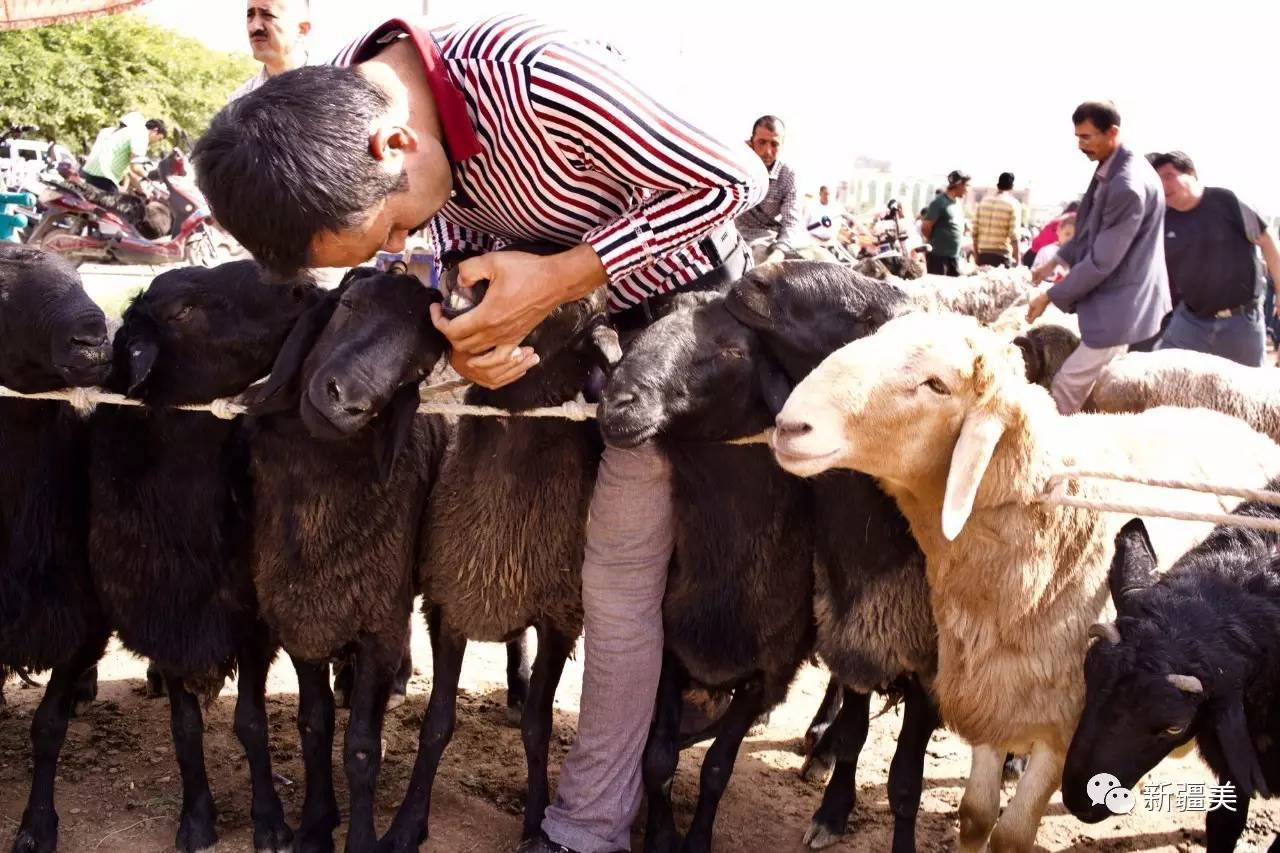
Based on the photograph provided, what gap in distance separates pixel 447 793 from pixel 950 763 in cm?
234

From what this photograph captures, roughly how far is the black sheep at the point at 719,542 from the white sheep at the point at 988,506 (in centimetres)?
51

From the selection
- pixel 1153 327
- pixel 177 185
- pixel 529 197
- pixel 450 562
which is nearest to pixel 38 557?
pixel 450 562

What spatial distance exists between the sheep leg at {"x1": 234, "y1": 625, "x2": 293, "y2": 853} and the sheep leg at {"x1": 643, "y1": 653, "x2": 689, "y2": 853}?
1326 millimetres

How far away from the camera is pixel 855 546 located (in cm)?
382

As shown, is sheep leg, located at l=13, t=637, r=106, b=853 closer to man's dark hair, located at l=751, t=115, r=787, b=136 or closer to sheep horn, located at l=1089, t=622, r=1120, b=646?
sheep horn, located at l=1089, t=622, r=1120, b=646

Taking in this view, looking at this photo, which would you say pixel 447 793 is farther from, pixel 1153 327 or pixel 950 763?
pixel 1153 327

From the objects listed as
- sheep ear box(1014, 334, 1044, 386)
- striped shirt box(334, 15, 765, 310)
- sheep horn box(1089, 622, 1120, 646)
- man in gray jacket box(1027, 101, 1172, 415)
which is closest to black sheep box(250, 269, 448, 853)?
striped shirt box(334, 15, 765, 310)

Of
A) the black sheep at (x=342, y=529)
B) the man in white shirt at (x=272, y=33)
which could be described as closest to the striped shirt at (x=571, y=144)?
the black sheep at (x=342, y=529)

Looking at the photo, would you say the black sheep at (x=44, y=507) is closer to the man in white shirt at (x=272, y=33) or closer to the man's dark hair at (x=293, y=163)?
the man's dark hair at (x=293, y=163)

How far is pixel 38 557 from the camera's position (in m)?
4.04

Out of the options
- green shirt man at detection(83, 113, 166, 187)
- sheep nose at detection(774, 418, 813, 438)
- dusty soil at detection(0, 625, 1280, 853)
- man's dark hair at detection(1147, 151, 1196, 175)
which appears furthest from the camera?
green shirt man at detection(83, 113, 166, 187)

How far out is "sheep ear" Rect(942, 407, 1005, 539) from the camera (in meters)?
3.08

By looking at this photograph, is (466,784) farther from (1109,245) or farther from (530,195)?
(1109,245)

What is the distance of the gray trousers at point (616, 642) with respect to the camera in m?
3.82
